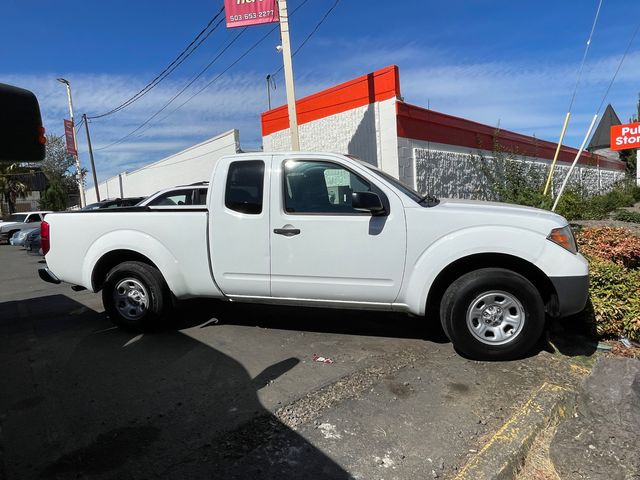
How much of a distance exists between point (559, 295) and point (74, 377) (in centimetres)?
424

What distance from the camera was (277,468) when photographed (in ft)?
8.92

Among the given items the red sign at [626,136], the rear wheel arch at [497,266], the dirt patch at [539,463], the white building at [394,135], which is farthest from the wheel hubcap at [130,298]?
the red sign at [626,136]

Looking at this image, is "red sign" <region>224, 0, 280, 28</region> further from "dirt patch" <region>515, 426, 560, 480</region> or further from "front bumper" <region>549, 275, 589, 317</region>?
"dirt patch" <region>515, 426, 560, 480</region>

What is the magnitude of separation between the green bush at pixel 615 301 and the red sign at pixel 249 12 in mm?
8139

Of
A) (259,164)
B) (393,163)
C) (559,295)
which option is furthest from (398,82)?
(559,295)

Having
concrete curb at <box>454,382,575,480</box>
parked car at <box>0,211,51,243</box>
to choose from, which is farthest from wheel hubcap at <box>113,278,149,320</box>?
parked car at <box>0,211,51,243</box>

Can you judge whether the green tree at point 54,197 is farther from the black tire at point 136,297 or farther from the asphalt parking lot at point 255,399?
the black tire at point 136,297

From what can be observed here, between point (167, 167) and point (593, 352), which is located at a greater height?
point (167, 167)

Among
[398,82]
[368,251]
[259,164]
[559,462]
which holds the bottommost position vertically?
[559,462]

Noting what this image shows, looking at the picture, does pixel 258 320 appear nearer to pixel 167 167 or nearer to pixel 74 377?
pixel 74 377

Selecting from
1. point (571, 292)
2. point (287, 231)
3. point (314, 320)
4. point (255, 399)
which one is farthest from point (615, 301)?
point (255, 399)

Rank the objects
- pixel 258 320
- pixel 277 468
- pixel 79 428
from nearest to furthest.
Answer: pixel 277 468, pixel 79 428, pixel 258 320

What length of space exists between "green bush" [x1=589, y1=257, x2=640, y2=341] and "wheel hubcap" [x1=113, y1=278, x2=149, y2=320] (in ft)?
15.3

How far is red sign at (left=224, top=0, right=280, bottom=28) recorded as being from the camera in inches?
383
